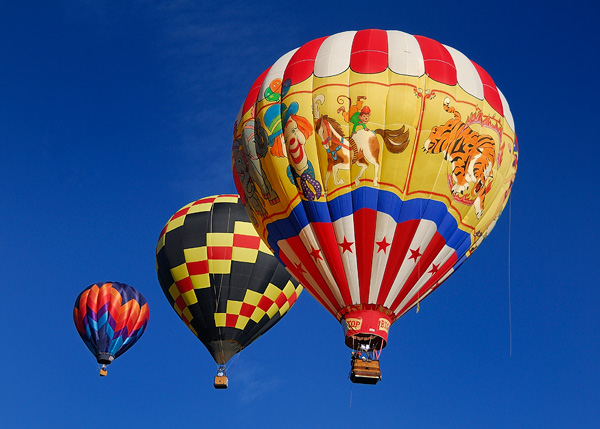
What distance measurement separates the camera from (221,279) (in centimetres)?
2247

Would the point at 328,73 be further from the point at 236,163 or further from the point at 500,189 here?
the point at 500,189

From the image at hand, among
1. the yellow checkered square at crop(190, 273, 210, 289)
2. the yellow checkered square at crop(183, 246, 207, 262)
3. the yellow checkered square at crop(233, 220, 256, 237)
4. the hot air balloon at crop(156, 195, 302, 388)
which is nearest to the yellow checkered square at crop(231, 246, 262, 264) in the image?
the hot air balloon at crop(156, 195, 302, 388)

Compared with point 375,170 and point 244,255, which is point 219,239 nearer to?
point 244,255

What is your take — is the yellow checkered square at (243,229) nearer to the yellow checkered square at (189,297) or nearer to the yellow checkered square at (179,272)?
the yellow checkered square at (179,272)

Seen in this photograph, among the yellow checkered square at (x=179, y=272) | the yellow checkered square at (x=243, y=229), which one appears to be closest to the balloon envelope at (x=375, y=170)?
the yellow checkered square at (x=243, y=229)

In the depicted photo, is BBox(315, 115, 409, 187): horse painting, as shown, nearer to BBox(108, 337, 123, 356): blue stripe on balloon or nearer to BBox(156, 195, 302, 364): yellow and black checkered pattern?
BBox(156, 195, 302, 364): yellow and black checkered pattern

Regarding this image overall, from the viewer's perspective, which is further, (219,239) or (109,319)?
(109,319)

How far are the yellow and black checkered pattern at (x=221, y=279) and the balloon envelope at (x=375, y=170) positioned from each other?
237 inches

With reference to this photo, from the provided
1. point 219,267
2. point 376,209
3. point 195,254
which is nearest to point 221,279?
point 219,267

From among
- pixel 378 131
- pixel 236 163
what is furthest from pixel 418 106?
pixel 236 163

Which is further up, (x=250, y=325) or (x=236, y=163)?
(x=236, y=163)

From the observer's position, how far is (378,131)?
51.6 ft

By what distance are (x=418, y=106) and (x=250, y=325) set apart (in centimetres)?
854

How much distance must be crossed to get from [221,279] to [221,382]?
7.50ft
